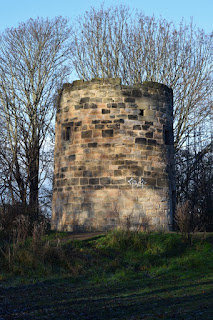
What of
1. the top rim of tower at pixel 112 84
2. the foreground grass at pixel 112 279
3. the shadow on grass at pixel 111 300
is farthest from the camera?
the top rim of tower at pixel 112 84

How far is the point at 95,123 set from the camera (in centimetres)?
1287

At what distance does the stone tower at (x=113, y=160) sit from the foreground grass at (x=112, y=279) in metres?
1.49

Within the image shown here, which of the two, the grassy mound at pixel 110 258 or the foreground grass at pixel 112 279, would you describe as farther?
the grassy mound at pixel 110 258

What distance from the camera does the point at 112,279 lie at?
27.3ft

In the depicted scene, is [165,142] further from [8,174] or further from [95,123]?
[8,174]

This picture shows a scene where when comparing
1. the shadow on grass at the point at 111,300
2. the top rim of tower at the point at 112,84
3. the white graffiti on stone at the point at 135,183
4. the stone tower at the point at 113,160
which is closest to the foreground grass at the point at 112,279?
the shadow on grass at the point at 111,300

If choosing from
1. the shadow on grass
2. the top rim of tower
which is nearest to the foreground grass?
the shadow on grass

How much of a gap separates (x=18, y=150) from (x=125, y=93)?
6664 millimetres

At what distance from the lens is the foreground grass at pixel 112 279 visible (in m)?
5.71

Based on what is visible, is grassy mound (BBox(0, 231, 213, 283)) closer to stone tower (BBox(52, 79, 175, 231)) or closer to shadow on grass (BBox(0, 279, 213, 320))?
shadow on grass (BBox(0, 279, 213, 320))

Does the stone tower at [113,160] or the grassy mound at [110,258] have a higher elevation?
the stone tower at [113,160]

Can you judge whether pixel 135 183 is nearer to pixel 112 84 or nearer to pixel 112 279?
pixel 112 84

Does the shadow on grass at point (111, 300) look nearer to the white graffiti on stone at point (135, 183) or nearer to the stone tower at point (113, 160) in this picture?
the stone tower at point (113, 160)

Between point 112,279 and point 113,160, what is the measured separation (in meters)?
4.82
